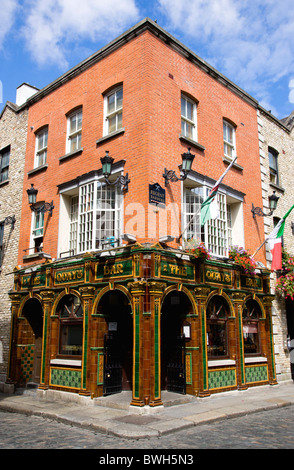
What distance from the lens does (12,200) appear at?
1675 cm

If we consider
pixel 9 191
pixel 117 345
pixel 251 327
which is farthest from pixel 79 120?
pixel 251 327

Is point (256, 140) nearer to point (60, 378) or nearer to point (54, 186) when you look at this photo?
point (54, 186)

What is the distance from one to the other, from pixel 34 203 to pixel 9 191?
110 inches

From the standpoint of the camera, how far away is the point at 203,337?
11586 mm

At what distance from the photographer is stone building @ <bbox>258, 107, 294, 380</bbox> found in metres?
15.3

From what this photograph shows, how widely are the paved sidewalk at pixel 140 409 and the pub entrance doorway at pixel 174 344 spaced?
1.43 ft

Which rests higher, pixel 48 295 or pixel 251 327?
pixel 48 295

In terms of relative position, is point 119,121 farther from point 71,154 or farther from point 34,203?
point 34,203

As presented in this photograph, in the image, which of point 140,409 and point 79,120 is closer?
point 140,409

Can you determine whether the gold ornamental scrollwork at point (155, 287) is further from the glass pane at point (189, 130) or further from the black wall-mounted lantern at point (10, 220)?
the black wall-mounted lantern at point (10, 220)

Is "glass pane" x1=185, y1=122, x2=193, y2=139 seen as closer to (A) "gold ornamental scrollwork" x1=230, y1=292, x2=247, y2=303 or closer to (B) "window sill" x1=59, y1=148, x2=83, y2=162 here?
(B) "window sill" x1=59, y1=148, x2=83, y2=162

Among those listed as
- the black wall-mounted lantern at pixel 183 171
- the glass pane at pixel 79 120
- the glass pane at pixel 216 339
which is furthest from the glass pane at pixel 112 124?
the glass pane at pixel 216 339

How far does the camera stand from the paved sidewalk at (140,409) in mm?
8477

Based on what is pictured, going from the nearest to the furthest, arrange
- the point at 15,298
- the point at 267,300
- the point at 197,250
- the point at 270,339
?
the point at 197,250 → the point at 270,339 → the point at 267,300 → the point at 15,298
